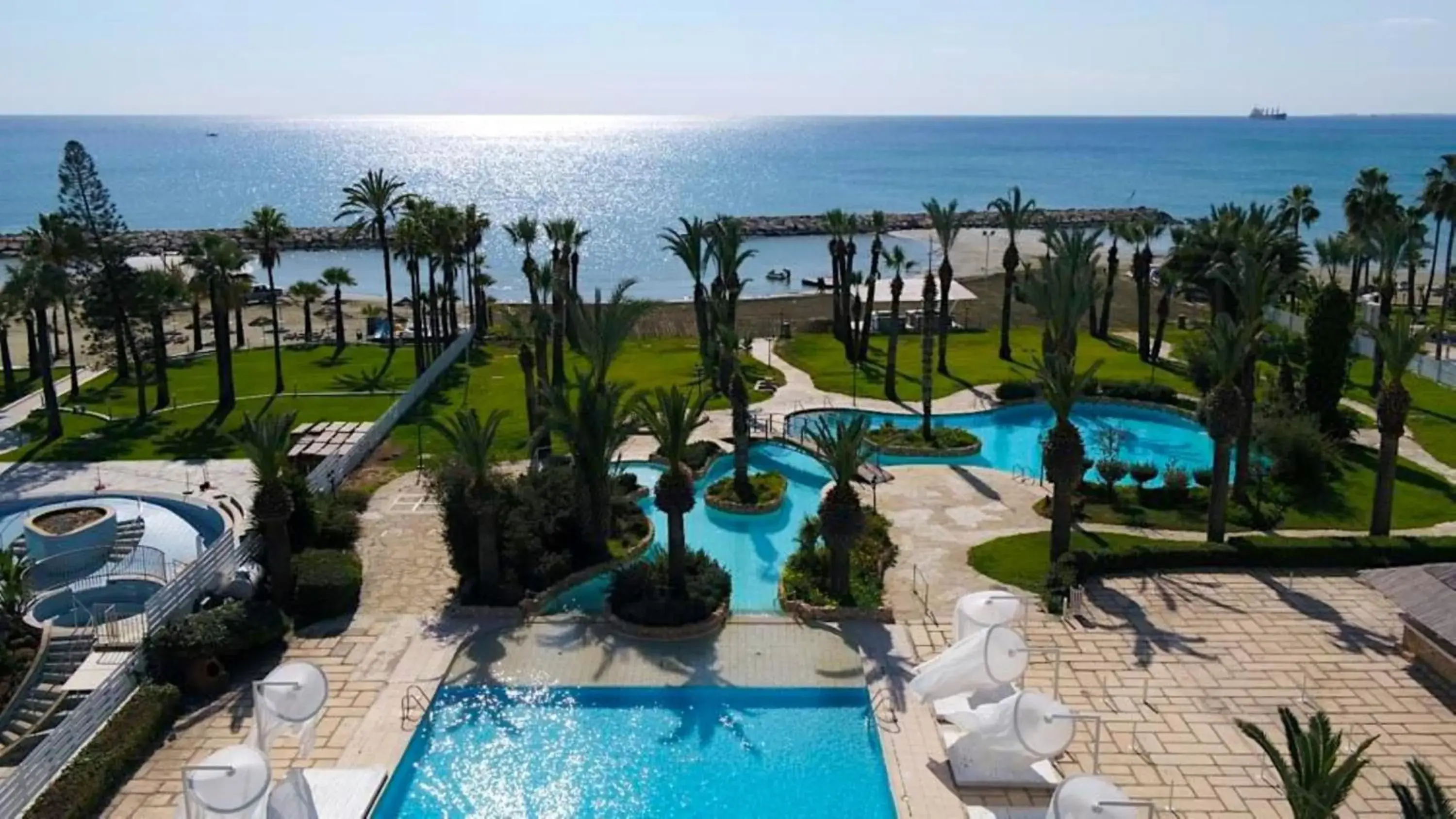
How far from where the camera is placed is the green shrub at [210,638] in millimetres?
21672

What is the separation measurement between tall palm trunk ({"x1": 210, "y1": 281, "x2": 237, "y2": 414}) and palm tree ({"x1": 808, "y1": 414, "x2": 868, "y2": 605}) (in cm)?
2785

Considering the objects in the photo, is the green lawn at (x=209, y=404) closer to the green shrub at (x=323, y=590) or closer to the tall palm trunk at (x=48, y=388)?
the tall palm trunk at (x=48, y=388)

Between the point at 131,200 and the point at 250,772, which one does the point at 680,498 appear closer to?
the point at 250,772

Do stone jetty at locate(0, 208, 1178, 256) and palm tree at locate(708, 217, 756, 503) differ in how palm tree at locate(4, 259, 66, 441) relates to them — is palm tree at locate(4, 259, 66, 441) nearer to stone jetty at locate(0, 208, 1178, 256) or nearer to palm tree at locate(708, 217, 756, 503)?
palm tree at locate(708, 217, 756, 503)

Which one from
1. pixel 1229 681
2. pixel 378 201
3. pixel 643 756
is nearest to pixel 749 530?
pixel 643 756

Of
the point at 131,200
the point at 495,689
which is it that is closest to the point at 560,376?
the point at 495,689

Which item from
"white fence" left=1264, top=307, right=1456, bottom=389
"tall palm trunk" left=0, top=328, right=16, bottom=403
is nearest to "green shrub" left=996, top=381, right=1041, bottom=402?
"white fence" left=1264, top=307, right=1456, bottom=389

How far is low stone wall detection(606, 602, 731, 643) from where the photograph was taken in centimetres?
2395

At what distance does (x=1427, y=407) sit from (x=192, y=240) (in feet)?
325

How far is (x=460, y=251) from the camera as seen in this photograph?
178ft

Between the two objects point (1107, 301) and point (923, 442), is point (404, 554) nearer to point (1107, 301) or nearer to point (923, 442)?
point (923, 442)

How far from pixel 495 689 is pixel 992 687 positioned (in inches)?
389

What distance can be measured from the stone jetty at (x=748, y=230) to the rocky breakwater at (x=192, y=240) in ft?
0.17

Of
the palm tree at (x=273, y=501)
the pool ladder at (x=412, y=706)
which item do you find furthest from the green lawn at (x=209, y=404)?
the pool ladder at (x=412, y=706)
